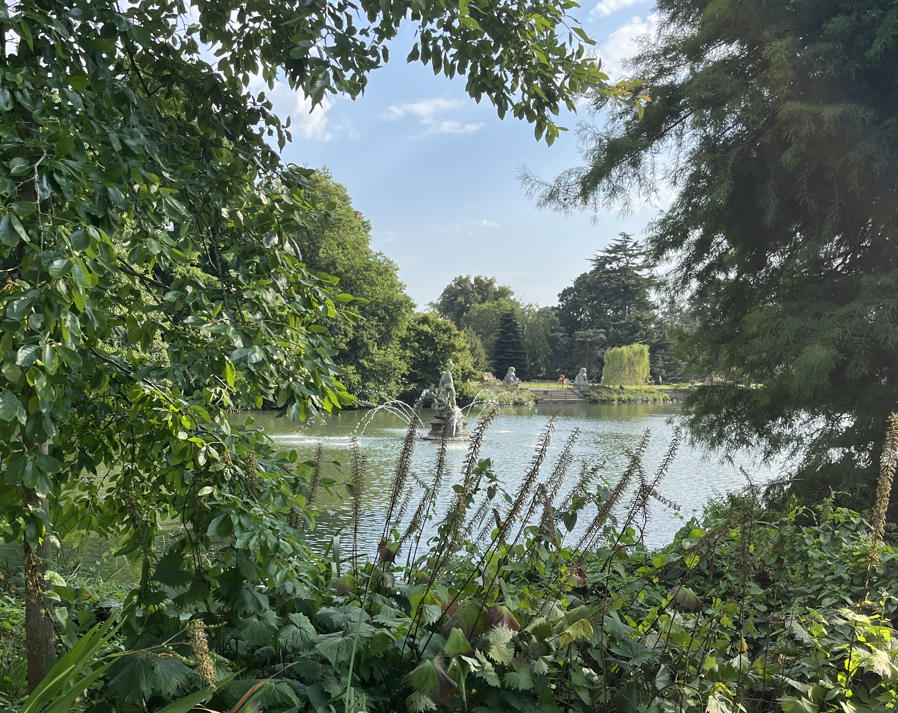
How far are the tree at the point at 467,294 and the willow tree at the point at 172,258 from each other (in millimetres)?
62333

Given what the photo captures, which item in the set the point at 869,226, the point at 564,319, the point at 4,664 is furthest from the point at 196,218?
the point at 564,319

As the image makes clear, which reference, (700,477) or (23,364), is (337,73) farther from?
(700,477)

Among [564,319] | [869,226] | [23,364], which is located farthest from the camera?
[564,319]

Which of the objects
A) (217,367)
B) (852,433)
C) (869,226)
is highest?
(869,226)

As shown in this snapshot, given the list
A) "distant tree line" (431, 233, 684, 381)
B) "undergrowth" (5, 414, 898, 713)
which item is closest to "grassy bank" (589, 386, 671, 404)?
"distant tree line" (431, 233, 684, 381)

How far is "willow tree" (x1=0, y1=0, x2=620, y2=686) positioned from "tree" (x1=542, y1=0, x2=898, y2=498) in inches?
170

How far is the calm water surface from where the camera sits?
7836mm

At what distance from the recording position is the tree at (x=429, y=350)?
3516 centimetres

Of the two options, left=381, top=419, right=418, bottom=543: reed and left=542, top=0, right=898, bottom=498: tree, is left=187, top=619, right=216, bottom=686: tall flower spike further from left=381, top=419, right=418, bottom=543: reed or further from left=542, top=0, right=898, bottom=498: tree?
left=542, top=0, right=898, bottom=498: tree

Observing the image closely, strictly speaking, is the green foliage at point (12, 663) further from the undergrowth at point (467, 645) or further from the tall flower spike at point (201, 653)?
the tall flower spike at point (201, 653)

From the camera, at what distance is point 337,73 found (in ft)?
7.52

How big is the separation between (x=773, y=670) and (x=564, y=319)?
196ft

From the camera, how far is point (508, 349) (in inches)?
2130

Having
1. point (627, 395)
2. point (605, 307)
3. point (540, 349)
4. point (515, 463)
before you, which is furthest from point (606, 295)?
point (515, 463)
